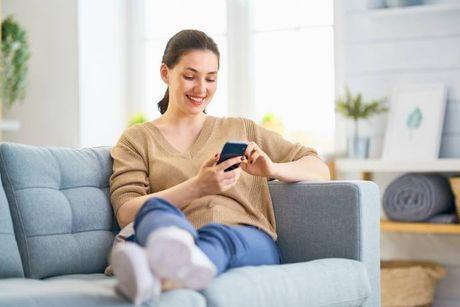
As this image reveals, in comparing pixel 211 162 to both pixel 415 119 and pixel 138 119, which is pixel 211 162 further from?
pixel 138 119

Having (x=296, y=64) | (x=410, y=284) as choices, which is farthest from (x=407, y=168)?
(x=296, y=64)

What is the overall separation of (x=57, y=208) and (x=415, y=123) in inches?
77.0

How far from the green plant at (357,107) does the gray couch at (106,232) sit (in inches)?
53.5

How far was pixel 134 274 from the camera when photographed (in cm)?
171

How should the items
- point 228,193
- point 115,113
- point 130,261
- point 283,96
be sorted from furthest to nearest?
point 115,113 → point 283,96 → point 228,193 → point 130,261

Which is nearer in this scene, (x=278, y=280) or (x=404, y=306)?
(x=278, y=280)

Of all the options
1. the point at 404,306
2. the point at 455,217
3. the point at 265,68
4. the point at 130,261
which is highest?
the point at 265,68

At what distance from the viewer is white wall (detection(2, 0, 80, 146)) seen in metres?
4.64

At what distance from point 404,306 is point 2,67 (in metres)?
2.41

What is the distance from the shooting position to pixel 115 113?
4812 millimetres

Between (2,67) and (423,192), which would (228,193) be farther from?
(2,67)

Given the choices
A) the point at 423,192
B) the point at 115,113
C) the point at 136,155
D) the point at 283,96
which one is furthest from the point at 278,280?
the point at 115,113

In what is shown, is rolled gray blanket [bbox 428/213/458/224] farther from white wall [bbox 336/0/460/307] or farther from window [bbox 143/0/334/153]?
window [bbox 143/0/334/153]

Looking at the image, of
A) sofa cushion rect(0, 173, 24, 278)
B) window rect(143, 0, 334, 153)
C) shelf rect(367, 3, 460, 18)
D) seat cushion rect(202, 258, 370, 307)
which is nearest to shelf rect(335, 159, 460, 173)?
window rect(143, 0, 334, 153)
